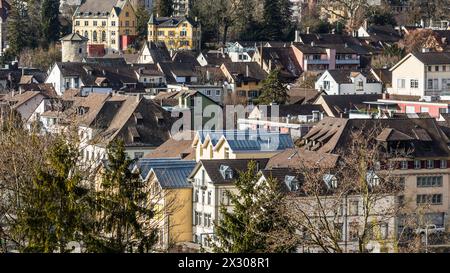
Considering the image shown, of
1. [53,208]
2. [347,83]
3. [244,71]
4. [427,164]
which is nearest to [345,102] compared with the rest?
[347,83]

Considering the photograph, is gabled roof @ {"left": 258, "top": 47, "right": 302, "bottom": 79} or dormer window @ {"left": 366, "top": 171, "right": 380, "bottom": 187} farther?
gabled roof @ {"left": 258, "top": 47, "right": 302, "bottom": 79}

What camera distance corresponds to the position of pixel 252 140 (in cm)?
3075

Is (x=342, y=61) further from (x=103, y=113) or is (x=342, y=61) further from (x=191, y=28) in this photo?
(x=103, y=113)

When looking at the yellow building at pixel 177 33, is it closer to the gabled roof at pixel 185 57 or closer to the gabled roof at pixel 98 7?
the gabled roof at pixel 98 7

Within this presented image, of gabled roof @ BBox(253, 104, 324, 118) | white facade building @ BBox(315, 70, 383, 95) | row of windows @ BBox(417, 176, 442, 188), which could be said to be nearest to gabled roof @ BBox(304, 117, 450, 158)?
row of windows @ BBox(417, 176, 442, 188)

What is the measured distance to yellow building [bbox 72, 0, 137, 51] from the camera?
77.4 metres

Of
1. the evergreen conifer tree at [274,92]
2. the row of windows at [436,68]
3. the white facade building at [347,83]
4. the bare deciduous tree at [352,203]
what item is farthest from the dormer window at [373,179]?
the white facade building at [347,83]

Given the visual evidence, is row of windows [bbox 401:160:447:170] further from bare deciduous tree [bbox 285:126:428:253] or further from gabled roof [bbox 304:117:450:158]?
bare deciduous tree [bbox 285:126:428:253]

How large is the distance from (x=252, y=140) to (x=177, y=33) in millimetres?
43586

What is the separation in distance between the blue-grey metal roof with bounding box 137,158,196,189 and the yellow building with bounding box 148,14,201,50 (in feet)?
145

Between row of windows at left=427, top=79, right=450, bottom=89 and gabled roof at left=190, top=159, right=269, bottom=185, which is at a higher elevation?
row of windows at left=427, top=79, right=450, bottom=89
